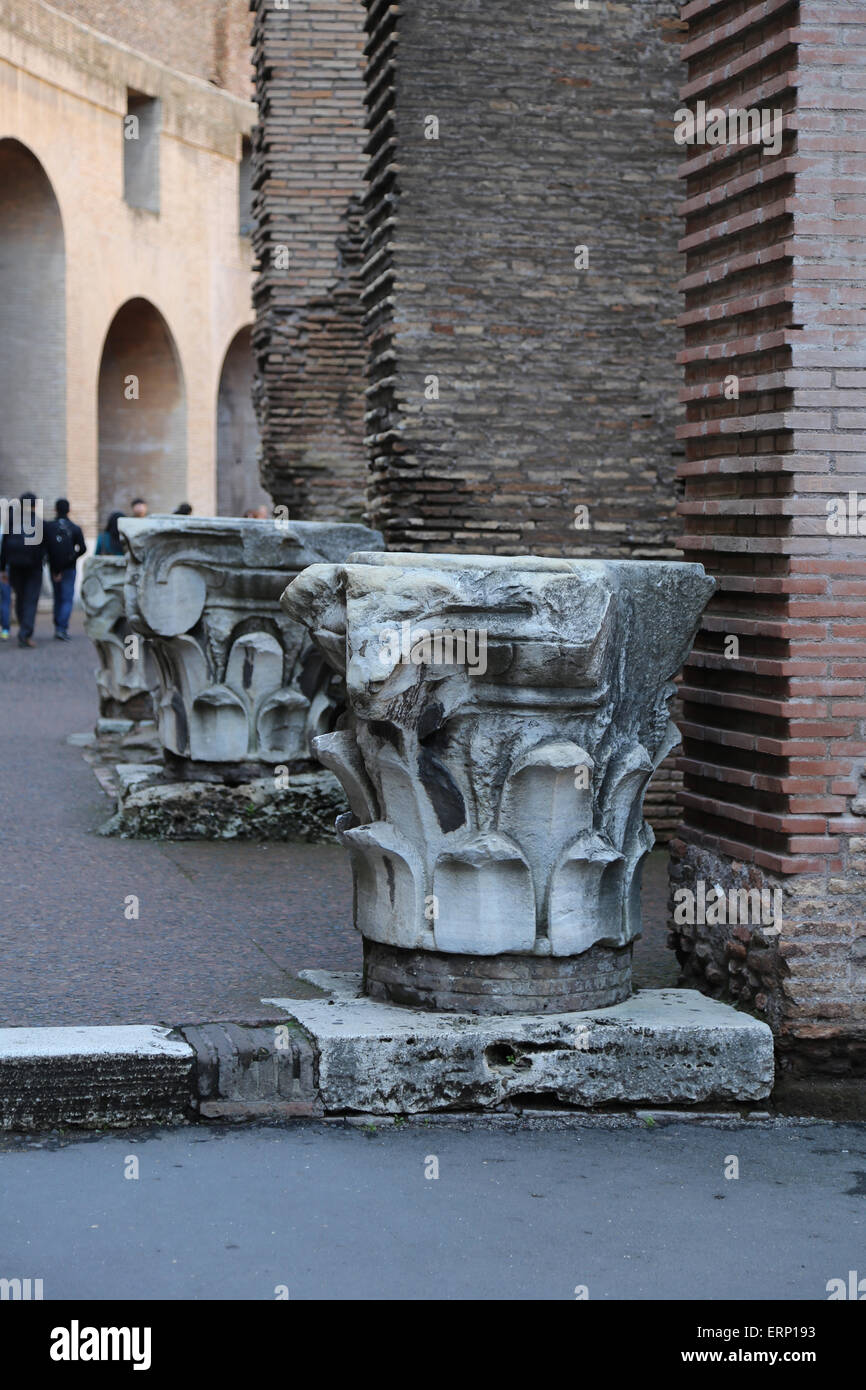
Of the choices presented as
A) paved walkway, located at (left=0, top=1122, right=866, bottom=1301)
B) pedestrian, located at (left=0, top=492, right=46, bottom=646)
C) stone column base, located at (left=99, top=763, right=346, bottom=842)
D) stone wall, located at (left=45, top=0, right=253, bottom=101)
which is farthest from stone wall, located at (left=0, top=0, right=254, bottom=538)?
paved walkway, located at (left=0, top=1122, right=866, bottom=1301)

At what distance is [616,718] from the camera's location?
16.0ft

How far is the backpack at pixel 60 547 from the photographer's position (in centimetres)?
2073

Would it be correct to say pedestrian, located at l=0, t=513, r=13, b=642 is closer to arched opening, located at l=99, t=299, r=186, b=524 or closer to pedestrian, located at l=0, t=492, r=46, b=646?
pedestrian, located at l=0, t=492, r=46, b=646

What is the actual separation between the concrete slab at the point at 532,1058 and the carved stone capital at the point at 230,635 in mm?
3639

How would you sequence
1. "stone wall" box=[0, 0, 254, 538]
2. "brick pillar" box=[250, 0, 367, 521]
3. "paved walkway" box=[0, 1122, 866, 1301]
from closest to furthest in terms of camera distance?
"paved walkway" box=[0, 1122, 866, 1301], "brick pillar" box=[250, 0, 367, 521], "stone wall" box=[0, 0, 254, 538]

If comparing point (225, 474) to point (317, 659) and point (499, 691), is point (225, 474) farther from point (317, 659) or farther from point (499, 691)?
point (499, 691)

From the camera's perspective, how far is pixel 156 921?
6.34 m

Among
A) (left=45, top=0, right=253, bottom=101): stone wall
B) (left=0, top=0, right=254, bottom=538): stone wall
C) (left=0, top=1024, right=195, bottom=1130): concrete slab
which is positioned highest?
(left=45, top=0, right=253, bottom=101): stone wall

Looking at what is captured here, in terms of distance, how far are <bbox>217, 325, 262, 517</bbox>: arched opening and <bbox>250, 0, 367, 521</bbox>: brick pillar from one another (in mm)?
22038

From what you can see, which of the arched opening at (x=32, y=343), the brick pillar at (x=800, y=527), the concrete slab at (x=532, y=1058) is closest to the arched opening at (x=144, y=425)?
the arched opening at (x=32, y=343)

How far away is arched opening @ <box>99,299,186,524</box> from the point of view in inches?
1259

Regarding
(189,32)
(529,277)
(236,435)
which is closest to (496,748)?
(529,277)

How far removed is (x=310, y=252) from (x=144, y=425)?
19688 mm

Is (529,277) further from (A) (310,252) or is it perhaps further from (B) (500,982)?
(A) (310,252)
